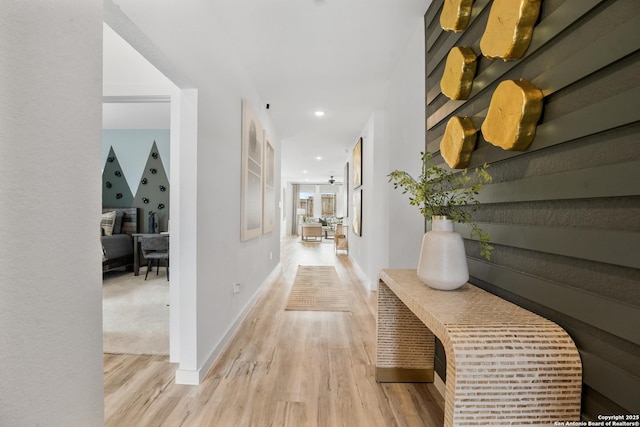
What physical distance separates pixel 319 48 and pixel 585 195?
2.39 metres

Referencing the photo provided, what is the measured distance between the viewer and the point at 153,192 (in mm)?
5512

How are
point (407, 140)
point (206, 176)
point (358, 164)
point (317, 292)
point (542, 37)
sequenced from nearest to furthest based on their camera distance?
point (542, 37)
point (206, 176)
point (407, 140)
point (317, 292)
point (358, 164)

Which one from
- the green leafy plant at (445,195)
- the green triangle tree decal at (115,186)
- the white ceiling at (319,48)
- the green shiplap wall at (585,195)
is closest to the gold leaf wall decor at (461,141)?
the green leafy plant at (445,195)

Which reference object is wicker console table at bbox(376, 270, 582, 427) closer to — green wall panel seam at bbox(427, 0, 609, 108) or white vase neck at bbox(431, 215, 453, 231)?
white vase neck at bbox(431, 215, 453, 231)

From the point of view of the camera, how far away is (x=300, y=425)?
152 cm

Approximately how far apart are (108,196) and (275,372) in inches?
203

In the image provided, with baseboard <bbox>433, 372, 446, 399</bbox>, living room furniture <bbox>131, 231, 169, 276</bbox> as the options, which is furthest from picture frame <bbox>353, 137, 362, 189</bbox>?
baseboard <bbox>433, 372, 446, 399</bbox>

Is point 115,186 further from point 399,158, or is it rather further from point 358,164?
point 399,158

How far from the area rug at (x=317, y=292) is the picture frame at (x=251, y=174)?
96 cm

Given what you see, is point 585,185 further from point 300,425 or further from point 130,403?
point 130,403

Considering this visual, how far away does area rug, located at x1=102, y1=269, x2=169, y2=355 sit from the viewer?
2.42m

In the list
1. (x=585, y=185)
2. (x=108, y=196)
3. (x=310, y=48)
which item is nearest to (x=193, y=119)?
(x=310, y=48)

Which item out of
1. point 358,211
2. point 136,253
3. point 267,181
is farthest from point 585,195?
point 136,253

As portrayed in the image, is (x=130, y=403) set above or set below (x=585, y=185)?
below
